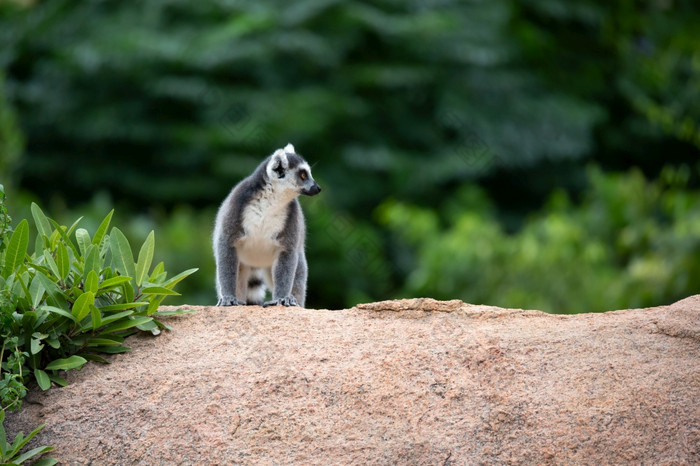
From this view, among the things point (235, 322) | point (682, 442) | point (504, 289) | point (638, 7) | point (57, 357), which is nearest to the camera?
point (682, 442)

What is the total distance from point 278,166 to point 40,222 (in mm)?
1495

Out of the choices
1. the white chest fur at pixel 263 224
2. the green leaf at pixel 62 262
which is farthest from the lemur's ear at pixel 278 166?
the green leaf at pixel 62 262

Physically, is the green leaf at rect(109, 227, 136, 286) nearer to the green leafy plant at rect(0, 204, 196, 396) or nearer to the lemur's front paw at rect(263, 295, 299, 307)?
the green leafy plant at rect(0, 204, 196, 396)

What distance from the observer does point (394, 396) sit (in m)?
3.87

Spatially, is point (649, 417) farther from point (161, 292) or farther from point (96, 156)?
point (96, 156)

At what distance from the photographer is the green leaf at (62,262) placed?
4191 millimetres

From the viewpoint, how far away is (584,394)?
12.4 feet

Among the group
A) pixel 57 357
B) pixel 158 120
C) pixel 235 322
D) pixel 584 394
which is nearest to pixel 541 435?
pixel 584 394

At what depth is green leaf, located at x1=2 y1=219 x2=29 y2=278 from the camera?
426 centimetres

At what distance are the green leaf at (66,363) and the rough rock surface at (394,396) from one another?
9cm

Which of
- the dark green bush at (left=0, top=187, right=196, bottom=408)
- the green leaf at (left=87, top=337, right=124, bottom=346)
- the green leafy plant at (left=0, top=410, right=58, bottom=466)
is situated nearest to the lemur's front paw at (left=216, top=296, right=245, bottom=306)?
the dark green bush at (left=0, top=187, right=196, bottom=408)

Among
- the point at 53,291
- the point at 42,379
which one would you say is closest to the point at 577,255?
the point at 53,291

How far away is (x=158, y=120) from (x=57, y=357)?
34.0 ft

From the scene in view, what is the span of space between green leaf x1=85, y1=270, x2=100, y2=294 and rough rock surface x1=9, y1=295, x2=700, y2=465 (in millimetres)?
365
